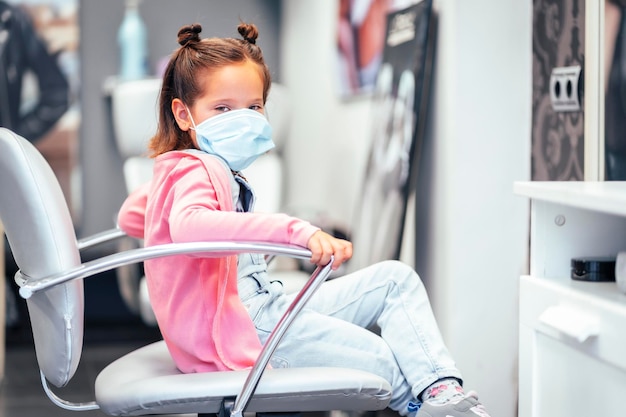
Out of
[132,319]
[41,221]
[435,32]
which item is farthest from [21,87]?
[41,221]

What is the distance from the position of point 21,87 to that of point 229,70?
291cm

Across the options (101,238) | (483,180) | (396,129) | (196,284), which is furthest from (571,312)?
(396,129)

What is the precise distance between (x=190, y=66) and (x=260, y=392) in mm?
606

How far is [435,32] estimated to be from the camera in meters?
2.66

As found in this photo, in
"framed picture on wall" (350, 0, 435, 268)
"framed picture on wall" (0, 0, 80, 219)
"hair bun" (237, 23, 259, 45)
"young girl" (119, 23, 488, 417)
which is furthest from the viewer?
"framed picture on wall" (0, 0, 80, 219)

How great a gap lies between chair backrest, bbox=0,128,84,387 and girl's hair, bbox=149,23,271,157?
322 mm

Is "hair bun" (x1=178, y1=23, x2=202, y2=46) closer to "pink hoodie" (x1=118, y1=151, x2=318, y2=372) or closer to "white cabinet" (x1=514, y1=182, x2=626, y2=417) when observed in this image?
"pink hoodie" (x1=118, y1=151, x2=318, y2=372)

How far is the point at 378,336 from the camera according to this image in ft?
5.32

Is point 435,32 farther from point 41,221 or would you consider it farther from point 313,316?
point 41,221

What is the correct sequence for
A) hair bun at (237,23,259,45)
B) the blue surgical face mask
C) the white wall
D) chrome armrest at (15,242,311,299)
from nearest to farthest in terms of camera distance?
1. chrome armrest at (15,242,311,299)
2. the blue surgical face mask
3. hair bun at (237,23,259,45)
4. the white wall

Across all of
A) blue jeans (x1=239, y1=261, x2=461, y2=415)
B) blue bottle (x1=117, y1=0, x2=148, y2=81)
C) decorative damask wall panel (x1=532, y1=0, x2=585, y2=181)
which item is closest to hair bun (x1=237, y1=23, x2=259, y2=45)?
blue jeans (x1=239, y1=261, x2=461, y2=415)

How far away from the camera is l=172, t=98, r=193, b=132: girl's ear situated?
1690 millimetres

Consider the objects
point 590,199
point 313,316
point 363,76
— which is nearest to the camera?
point 590,199

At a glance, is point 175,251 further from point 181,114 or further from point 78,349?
point 181,114
